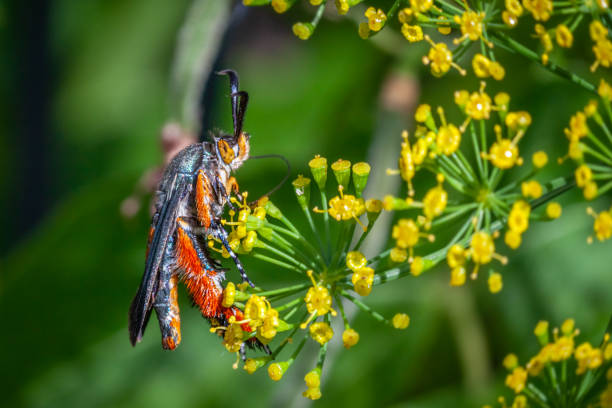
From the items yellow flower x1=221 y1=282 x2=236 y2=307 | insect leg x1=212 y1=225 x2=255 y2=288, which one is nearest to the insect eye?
insect leg x1=212 y1=225 x2=255 y2=288

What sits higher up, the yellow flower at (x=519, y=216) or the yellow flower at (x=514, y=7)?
the yellow flower at (x=514, y=7)

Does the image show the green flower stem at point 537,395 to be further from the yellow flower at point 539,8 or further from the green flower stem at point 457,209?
the yellow flower at point 539,8

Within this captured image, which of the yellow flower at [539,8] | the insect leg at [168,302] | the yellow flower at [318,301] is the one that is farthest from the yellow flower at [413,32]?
the insect leg at [168,302]

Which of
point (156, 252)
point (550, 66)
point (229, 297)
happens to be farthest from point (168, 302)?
point (550, 66)

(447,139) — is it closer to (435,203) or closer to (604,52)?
(435,203)

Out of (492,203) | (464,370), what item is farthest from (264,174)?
(492,203)

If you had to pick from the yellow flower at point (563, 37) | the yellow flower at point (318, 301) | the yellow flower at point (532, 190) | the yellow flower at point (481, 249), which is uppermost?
the yellow flower at point (563, 37)
